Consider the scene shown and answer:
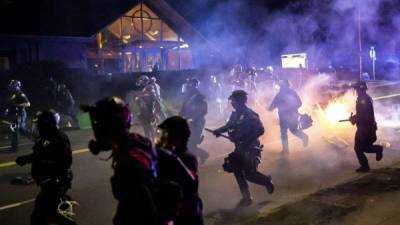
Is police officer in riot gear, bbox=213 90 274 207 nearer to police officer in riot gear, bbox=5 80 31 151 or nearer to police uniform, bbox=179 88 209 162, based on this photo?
police uniform, bbox=179 88 209 162

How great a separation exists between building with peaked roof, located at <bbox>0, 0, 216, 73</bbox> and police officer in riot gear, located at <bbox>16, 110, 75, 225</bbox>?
15441mm

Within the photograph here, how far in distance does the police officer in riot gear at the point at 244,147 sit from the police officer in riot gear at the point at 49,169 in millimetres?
2315

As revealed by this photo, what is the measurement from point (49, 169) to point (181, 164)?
214 centimetres

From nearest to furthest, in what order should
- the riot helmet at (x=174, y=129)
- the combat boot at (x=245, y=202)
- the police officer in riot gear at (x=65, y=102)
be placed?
the riot helmet at (x=174, y=129)
the combat boot at (x=245, y=202)
the police officer in riot gear at (x=65, y=102)

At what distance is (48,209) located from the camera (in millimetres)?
4598

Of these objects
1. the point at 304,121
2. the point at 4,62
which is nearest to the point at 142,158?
the point at 304,121

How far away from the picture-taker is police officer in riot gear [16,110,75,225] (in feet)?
15.1

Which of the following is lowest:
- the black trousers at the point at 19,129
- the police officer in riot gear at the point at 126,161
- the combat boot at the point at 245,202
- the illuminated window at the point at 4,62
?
the combat boot at the point at 245,202

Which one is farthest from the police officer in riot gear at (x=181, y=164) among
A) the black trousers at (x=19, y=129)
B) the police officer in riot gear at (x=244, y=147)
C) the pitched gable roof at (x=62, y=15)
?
the pitched gable roof at (x=62, y=15)

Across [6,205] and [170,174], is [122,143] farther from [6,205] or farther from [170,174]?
[6,205]

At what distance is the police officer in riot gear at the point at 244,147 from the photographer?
6594 mm

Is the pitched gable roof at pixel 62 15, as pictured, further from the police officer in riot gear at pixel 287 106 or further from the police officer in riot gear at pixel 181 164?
the police officer in riot gear at pixel 181 164

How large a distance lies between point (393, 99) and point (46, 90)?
15.2 metres

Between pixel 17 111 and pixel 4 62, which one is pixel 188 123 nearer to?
pixel 17 111
